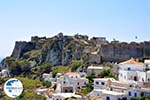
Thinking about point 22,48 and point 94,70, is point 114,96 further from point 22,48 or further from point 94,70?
point 22,48

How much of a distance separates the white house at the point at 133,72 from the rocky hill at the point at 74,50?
14335 mm

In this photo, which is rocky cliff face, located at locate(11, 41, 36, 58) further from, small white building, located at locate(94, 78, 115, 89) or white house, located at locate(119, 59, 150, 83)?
white house, located at locate(119, 59, 150, 83)

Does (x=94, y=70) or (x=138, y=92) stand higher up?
(x=94, y=70)

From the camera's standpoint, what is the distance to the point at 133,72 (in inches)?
1773

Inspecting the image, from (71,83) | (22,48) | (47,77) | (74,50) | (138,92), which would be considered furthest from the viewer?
(22,48)

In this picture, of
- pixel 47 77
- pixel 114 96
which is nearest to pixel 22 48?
pixel 47 77

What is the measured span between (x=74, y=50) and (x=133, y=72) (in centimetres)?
2967

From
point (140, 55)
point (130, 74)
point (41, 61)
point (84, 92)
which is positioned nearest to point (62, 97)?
point (84, 92)

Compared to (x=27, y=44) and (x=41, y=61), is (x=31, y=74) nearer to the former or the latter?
(x=41, y=61)

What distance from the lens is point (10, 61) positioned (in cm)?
8312

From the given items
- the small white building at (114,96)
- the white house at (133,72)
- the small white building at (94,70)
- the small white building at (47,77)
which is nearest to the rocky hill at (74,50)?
the small white building at (47,77)

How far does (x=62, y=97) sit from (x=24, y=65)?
1268 inches

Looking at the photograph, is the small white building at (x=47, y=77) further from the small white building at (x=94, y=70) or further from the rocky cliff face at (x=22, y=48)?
the rocky cliff face at (x=22, y=48)

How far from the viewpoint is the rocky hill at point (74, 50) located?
61844mm
